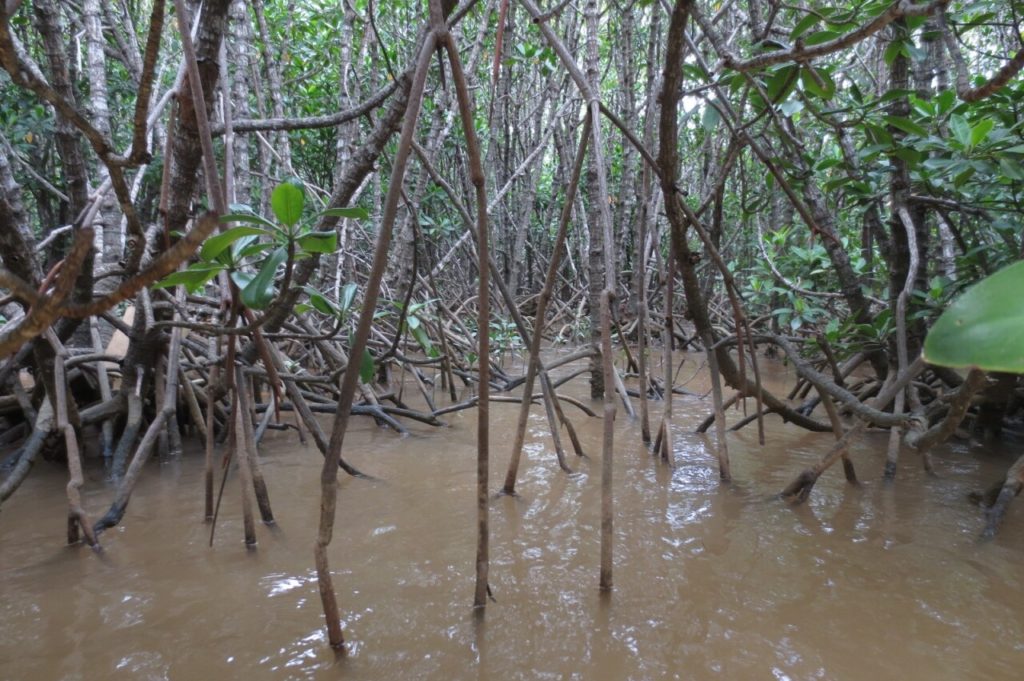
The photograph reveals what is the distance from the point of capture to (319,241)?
1104 mm

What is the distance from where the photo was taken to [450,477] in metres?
2.31

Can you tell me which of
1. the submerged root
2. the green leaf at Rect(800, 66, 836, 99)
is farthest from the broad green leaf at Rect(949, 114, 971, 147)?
the submerged root

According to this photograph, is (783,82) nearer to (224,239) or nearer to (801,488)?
(801,488)

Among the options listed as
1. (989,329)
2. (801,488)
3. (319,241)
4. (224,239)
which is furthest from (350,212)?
(801,488)

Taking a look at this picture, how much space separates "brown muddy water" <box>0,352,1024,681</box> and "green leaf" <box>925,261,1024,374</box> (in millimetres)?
1000

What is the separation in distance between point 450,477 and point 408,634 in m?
1.06

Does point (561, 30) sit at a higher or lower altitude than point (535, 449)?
higher

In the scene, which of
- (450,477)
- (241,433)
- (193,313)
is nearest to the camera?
(241,433)

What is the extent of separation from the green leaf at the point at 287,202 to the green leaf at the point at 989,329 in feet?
3.18

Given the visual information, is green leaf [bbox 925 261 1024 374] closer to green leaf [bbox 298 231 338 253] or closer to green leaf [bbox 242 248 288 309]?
green leaf [bbox 298 231 338 253]

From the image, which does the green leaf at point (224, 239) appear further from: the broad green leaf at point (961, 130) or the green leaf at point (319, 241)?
the broad green leaf at point (961, 130)

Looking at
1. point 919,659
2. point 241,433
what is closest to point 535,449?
point 241,433

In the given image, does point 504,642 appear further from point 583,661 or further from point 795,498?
point 795,498

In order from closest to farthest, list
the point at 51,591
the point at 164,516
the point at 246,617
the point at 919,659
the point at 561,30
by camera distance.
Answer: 1. the point at 919,659
2. the point at 246,617
3. the point at 51,591
4. the point at 164,516
5. the point at 561,30
